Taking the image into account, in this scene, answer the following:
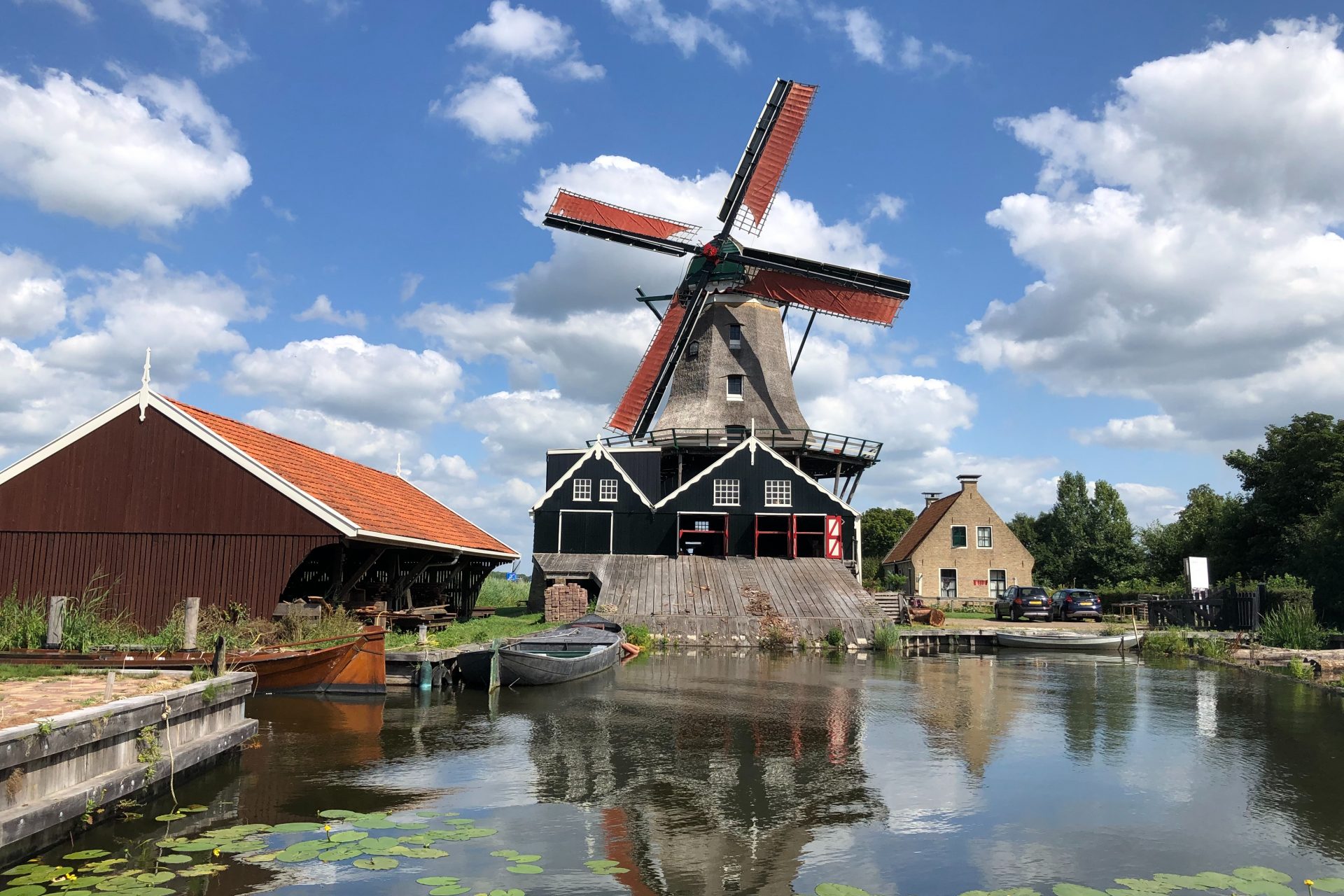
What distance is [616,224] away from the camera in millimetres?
40812

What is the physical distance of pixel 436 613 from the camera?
2495 cm

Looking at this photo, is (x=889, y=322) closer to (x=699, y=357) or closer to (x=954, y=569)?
(x=699, y=357)

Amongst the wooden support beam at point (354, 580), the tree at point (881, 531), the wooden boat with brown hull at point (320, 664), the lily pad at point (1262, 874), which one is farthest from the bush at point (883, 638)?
the tree at point (881, 531)

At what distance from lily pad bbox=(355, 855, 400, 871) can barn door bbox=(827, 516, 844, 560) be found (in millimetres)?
28703

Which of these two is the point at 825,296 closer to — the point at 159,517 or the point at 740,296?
the point at 740,296

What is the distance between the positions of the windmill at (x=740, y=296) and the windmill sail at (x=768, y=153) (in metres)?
0.04

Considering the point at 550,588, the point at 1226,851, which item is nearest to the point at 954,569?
the point at 550,588

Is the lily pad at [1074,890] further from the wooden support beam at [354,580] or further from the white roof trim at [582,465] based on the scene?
the white roof trim at [582,465]

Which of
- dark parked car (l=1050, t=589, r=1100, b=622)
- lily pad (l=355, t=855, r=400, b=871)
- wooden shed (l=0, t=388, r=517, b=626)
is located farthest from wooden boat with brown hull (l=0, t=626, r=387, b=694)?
dark parked car (l=1050, t=589, r=1100, b=622)

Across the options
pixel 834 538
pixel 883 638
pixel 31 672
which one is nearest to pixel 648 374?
pixel 834 538

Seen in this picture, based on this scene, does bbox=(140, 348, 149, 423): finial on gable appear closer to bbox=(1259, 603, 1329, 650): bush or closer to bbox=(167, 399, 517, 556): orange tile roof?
bbox=(167, 399, 517, 556): orange tile roof

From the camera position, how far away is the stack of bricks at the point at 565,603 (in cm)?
2989

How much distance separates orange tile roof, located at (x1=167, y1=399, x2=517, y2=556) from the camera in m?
20.7

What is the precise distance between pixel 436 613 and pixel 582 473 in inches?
481
